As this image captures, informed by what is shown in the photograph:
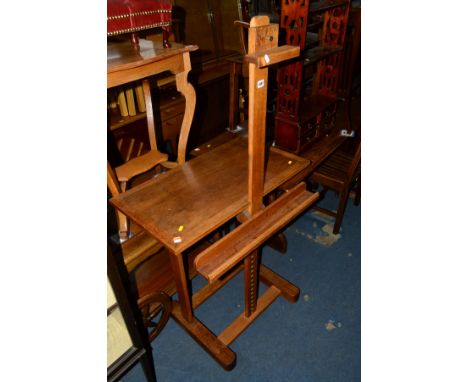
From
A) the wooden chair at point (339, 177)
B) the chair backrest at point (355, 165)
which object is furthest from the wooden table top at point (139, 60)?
the wooden chair at point (339, 177)

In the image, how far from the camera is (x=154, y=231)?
1418mm

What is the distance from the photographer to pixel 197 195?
1609mm

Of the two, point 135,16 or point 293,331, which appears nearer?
point 135,16

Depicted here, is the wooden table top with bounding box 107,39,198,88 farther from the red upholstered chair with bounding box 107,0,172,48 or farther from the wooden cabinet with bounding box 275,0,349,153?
the wooden cabinet with bounding box 275,0,349,153

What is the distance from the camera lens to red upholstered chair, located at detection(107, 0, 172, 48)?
1.43 m

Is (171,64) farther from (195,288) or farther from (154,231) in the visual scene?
(195,288)

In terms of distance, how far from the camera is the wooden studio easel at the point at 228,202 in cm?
121

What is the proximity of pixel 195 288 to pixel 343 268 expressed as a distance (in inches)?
46.3

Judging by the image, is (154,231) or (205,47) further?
(205,47)

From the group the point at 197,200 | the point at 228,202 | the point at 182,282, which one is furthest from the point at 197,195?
the point at 182,282

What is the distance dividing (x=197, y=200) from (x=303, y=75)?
1.44m

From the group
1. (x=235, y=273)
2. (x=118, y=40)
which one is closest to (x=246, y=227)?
(x=235, y=273)

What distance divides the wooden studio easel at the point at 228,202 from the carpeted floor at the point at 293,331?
13cm

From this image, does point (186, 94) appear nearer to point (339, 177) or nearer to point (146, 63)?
point (146, 63)
